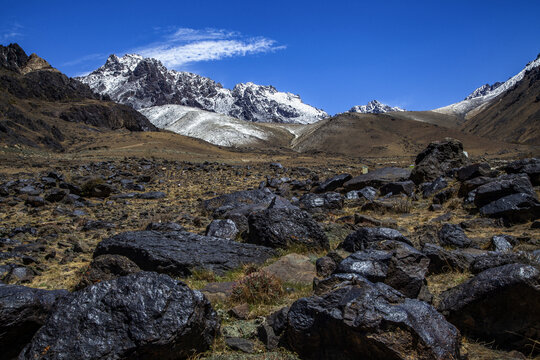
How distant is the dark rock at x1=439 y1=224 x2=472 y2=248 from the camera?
5909 mm

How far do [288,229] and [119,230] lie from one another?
15.0 ft

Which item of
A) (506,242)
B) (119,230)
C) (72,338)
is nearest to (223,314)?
(72,338)

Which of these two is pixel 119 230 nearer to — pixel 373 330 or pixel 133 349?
pixel 133 349

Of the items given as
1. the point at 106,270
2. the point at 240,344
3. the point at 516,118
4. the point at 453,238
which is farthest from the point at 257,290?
the point at 516,118

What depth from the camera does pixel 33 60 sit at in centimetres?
8200

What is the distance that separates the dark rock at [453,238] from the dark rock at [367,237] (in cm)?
103

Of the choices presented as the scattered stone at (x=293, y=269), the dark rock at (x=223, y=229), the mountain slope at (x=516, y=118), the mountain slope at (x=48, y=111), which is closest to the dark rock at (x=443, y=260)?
the scattered stone at (x=293, y=269)

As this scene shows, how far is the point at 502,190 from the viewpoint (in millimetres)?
7957

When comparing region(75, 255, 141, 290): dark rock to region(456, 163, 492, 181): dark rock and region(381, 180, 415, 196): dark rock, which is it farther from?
region(456, 163, 492, 181): dark rock

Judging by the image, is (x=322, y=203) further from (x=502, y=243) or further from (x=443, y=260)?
(x=443, y=260)

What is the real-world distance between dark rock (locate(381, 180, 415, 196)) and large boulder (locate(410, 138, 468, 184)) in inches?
65.7

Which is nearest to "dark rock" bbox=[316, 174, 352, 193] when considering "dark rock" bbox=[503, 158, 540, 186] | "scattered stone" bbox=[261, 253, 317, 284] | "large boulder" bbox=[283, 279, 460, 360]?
"dark rock" bbox=[503, 158, 540, 186]

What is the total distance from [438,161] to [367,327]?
1275cm

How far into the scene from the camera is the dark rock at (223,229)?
23.0ft
